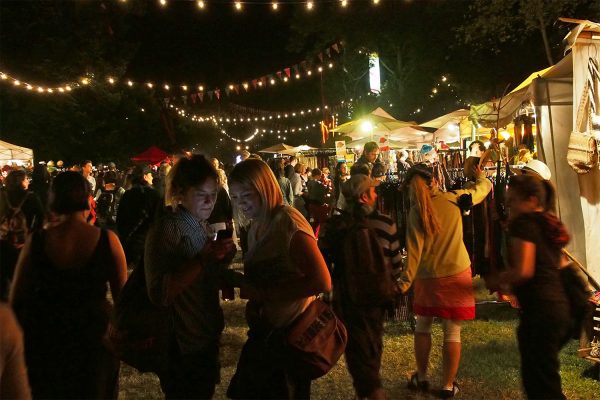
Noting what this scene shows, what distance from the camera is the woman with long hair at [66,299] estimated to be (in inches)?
101

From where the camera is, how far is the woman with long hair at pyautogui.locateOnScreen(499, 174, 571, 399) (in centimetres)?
296

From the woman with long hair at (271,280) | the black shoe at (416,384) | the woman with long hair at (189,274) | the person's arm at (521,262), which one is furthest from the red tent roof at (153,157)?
the person's arm at (521,262)

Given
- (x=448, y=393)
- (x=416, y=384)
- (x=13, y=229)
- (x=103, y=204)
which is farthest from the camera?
(x=103, y=204)

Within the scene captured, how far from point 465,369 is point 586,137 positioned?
2.75 m

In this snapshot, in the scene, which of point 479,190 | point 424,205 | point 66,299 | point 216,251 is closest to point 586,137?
point 479,190

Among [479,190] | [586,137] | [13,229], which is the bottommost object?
[13,229]

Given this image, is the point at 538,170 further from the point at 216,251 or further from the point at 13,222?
the point at 13,222

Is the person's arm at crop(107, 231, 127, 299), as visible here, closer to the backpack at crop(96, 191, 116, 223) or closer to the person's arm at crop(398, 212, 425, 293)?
the person's arm at crop(398, 212, 425, 293)

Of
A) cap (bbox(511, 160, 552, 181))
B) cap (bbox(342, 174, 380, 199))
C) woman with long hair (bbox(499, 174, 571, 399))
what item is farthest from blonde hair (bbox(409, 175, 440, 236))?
cap (bbox(511, 160, 552, 181))

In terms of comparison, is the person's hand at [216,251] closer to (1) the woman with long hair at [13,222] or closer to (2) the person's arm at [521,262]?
(1) the woman with long hair at [13,222]

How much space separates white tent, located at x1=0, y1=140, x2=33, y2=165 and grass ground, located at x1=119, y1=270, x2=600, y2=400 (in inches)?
634

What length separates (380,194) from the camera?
697 centimetres

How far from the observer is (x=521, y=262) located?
297cm

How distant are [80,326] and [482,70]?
72.1 ft
